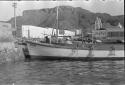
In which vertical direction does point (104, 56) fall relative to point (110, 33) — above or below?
below

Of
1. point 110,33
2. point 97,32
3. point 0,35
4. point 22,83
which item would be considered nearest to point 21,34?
point 97,32

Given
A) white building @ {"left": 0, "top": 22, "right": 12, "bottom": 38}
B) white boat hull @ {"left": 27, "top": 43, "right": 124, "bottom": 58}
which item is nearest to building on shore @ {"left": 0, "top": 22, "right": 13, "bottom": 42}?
white building @ {"left": 0, "top": 22, "right": 12, "bottom": 38}

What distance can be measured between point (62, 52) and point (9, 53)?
9107mm

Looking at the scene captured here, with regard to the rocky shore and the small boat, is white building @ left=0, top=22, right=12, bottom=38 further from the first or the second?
the small boat

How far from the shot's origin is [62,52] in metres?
43.4

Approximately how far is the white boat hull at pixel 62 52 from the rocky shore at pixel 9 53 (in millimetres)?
3844

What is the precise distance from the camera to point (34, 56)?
44969 mm

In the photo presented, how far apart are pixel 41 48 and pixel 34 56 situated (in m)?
1.92

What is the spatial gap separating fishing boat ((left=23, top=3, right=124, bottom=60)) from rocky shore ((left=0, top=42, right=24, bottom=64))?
3.91 metres

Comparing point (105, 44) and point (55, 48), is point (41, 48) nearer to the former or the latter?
point (55, 48)

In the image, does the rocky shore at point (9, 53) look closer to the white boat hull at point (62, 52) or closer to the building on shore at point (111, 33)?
the white boat hull at point (62, 52)

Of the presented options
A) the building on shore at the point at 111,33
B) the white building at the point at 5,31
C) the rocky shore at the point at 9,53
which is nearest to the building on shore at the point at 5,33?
the white building at the point at 5,31

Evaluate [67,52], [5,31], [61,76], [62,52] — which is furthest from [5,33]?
[61,76]

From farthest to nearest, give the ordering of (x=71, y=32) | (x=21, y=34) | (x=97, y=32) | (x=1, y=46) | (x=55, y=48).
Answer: (x=21, y=34), (x=71, y=32), (x=97, y=32), (x=55, y=48), (x=1, y=46)
